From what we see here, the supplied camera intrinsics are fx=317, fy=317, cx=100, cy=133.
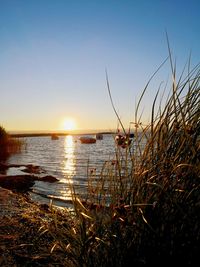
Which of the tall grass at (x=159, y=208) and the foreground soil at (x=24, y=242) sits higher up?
the tall grass at (x=159, y=208)

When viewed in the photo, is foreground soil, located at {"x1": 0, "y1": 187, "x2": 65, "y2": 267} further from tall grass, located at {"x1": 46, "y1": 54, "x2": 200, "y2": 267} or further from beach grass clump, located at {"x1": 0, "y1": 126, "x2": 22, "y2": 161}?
beach grass clump, located at {"x1": 0, "y1": 126, "x2": 22, "y2": 161}

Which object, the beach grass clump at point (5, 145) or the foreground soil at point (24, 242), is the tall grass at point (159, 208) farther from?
the beach grass clump at point (5, 145)

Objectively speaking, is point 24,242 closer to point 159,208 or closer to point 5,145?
point 159,208

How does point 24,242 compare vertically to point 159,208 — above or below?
below

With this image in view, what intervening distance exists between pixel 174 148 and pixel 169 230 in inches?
29.5

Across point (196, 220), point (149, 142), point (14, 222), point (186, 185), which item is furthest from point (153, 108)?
point (14, 222)

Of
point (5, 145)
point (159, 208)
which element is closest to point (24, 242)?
point (159, 208)

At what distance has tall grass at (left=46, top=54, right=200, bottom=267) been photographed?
8.96 ft

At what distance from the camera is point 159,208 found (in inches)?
109

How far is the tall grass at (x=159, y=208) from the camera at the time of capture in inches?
108

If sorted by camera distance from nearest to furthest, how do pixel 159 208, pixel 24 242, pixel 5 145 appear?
pixel 159 208, pixel 24 242, pixel 5 145

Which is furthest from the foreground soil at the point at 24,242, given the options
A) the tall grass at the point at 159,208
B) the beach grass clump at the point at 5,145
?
the beach grass clump at the point at 5,145

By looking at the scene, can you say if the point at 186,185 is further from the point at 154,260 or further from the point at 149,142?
the point at 154,260

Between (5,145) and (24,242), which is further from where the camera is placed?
(5,145)
